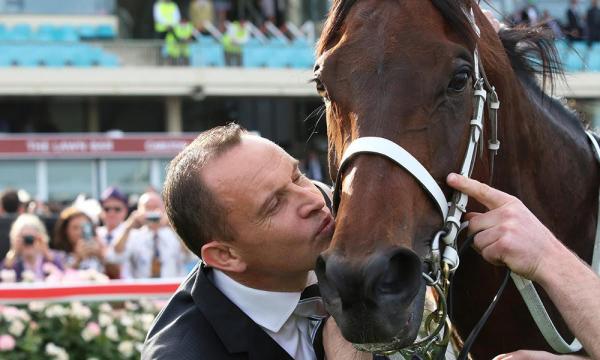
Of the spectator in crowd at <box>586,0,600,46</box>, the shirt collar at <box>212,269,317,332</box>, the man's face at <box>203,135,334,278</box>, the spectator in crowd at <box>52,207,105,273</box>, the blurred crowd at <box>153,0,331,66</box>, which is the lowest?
the spectator in crowd at <box>52,207,105,273</box>

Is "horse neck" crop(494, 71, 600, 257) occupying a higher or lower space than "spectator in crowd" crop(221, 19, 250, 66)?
higher

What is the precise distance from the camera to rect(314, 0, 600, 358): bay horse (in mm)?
1775

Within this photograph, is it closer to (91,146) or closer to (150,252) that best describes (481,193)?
(150,252)

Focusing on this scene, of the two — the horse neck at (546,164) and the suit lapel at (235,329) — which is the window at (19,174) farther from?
the suit lapel at (235,329)

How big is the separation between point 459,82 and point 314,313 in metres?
0.66

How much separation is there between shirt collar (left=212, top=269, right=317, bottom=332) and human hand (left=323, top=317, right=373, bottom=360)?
0.37 feet

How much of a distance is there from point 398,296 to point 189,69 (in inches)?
722

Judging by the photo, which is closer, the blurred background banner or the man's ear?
the man's ear

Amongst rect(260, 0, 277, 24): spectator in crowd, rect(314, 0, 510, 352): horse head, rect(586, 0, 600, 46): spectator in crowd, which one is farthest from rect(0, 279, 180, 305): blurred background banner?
rect(260, 0, 277, 24): spectator in crowd

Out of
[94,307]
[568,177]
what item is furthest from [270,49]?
[568,177]

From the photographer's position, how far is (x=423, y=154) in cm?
195

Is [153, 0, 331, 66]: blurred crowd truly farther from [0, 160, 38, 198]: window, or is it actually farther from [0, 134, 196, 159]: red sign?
[0, 160, 38, 198]: window

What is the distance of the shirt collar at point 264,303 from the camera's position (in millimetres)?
2084

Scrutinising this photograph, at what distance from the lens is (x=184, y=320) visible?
2055 millimetres
